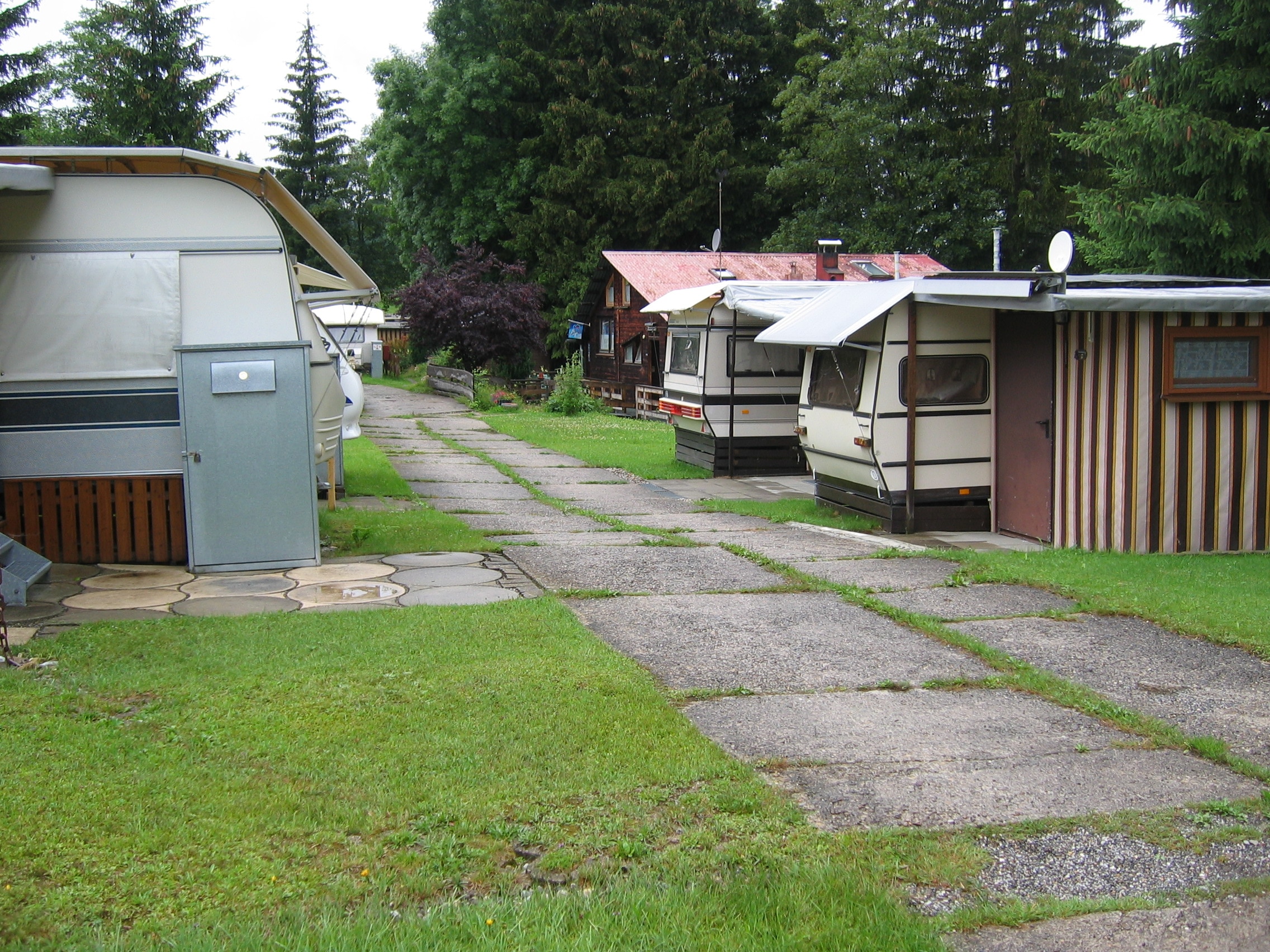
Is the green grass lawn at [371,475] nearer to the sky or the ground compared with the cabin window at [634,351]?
nearer to the ground

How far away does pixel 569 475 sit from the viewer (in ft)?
57.6

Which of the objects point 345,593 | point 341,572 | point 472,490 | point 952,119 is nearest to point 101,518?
point 341,572

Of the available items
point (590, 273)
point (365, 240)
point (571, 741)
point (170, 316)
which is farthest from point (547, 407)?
point (365, 240)

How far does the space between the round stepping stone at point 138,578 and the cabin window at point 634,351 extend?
23.9 m

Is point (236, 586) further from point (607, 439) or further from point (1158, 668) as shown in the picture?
point (607, 439)

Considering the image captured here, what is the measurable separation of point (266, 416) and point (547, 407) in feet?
75.3

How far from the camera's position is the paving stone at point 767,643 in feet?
20.2

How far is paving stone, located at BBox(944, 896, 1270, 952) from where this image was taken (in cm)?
335

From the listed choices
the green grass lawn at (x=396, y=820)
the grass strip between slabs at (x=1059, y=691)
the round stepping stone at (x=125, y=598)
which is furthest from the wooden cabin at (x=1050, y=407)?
the round stepping stone at (x=125, y=598)

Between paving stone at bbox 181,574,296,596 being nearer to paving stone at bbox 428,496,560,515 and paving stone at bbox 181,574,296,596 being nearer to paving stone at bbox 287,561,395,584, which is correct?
paving stone at bbox 287,561,395,584

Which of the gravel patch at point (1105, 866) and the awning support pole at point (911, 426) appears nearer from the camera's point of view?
the gravel patch at point (1105, 866)

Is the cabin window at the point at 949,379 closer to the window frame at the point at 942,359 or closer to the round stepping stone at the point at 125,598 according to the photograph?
the window frame at the point at 942,359

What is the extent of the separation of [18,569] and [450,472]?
9.80 meters

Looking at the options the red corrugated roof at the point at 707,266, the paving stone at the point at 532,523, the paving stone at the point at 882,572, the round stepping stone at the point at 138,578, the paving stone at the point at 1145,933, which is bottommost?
the paving stone at the point at 1145,933
